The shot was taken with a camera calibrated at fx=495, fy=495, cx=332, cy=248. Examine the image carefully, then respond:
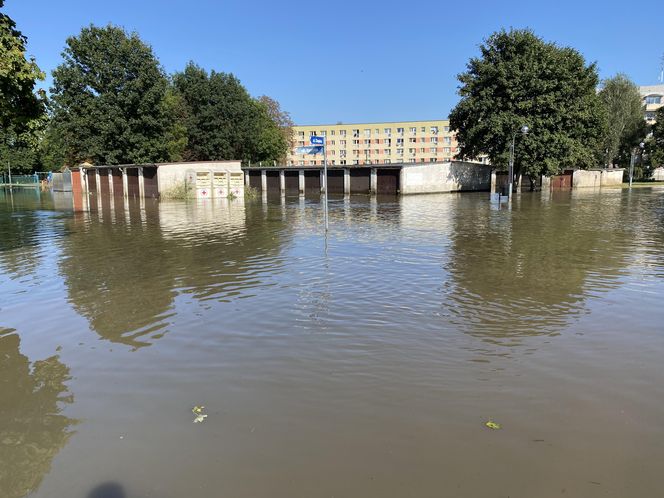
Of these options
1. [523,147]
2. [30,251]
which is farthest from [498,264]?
[523,147]

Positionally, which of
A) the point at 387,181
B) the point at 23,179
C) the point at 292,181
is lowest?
the point at 387,181

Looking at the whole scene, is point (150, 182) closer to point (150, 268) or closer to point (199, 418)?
point (150, 268)

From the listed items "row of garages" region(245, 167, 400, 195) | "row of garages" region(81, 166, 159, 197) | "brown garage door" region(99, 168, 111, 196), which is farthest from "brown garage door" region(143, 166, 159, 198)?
"row of garages" region(245, 167, 400, 195)

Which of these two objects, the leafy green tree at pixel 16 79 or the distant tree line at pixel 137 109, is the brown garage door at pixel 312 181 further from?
the leafy green tree at pixel 16 79

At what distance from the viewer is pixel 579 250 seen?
542 inches

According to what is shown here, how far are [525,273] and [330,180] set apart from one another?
4666 centimetres

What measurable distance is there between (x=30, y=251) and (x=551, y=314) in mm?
14274

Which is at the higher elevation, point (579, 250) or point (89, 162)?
point (89, 162)

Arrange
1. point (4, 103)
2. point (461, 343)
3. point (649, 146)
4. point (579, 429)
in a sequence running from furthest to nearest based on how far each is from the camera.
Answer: point (649, 146) → point (4, 103) → point (461, 343) → point (579, 429)

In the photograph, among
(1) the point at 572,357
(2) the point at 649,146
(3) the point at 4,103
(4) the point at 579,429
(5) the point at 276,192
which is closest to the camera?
(4) the point at 579,429

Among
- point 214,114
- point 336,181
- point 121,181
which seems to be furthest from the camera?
point 214,114

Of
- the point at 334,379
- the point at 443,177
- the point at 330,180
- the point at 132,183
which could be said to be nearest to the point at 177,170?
the point at 132,183

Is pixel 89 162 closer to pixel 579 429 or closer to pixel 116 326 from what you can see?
pixel 116 326

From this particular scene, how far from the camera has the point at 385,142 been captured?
137 m
